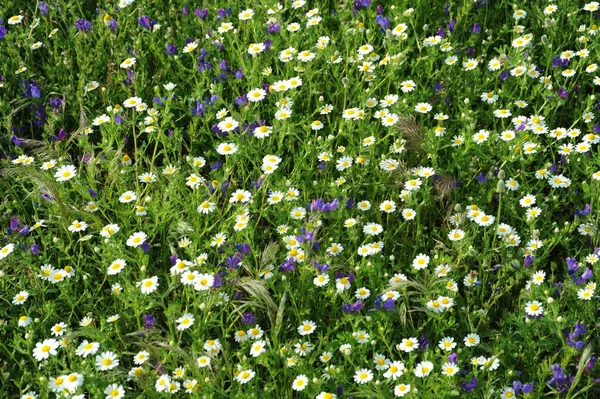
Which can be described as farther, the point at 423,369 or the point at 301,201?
the point at 301,201

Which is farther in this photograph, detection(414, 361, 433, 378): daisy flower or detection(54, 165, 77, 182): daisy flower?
detection(54, 165, 77, 182): daisy flower

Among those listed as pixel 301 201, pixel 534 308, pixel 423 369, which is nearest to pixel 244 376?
pixel 423 369

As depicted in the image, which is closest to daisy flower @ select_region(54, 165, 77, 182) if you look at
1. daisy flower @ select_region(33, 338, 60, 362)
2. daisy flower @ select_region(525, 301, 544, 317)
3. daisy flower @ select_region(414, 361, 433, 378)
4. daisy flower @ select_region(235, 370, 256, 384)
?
daisy flower @ select_region(33, 338, 60, 362)

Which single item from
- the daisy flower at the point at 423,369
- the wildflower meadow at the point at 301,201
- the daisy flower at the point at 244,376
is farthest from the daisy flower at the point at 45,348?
the daisy flower at the point at 423,369

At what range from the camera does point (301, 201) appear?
3.65 metres

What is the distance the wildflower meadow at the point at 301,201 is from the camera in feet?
9.96

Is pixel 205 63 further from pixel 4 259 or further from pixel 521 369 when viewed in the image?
pixel 521 369

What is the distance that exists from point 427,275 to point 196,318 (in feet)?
3.16

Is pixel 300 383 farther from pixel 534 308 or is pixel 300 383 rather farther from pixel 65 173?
pixel 65 173

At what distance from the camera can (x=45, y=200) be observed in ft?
12.2

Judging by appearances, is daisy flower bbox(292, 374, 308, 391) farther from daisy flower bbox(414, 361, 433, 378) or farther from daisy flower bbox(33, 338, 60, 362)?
daisy flower bbox(33, 338, 60, 362)

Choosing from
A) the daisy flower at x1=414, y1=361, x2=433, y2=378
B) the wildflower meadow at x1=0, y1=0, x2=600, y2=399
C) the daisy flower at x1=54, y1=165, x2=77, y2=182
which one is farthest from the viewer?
the daisy flower at x1=54, y1=165, x2=77, y2=182

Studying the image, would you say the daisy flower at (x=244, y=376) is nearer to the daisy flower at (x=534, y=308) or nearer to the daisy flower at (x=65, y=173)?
the daisy flower at (x=534, y=308)

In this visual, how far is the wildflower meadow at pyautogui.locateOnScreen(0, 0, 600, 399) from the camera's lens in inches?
120
